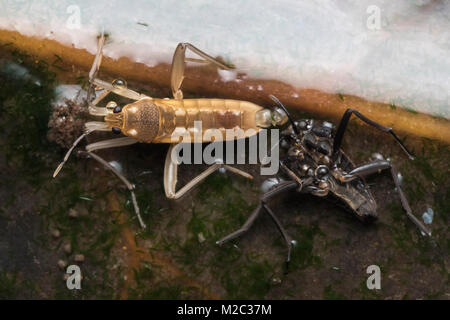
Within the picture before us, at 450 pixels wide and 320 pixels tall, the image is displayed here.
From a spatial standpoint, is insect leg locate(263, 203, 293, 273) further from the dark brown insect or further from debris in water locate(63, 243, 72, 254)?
debris in water locate(63, 243, 72, 254)

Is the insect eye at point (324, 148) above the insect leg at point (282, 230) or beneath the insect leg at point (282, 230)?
above

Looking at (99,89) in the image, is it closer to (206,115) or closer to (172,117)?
(172,117)

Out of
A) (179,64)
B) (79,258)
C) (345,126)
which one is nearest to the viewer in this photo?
(345,126)

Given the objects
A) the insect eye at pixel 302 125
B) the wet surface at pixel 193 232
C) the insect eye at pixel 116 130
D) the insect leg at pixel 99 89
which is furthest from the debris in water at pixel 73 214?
the insect eye at pixel 302 125

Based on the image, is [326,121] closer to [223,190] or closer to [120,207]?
[223,190]

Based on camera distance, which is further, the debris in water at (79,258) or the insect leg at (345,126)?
the debris in water at (79,258)

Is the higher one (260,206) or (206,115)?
(206,115)

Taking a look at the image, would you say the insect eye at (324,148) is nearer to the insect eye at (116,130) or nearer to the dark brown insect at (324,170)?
the dark brown insect at (324,170)

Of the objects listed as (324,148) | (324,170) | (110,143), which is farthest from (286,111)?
(110,143)
